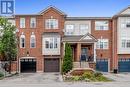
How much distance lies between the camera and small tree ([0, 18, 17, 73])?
47.4 m

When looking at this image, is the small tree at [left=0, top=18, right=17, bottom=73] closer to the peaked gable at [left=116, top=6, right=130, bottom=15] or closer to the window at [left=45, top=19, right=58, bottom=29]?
the window at [left=45, top=19, right=58, bottom=29]

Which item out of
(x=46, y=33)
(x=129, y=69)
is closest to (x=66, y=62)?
(x=46, y=33)

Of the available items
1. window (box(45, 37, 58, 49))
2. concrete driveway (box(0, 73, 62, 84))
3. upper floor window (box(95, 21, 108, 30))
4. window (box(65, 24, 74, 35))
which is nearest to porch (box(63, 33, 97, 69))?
window (box(65, 24, 74, 35))

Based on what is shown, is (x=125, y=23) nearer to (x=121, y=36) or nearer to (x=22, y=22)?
(x=121, y=36)

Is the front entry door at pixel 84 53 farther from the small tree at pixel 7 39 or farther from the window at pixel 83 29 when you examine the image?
the small tree at pixel 7 39

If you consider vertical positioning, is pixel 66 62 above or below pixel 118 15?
below

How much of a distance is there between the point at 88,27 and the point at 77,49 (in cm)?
567

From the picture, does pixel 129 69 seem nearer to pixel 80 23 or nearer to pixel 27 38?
pixel 80 23

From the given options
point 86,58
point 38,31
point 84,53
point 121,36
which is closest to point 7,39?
point 38,31

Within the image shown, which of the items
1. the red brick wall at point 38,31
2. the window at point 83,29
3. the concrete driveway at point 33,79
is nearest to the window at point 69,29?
the red brick wall at point 38,31

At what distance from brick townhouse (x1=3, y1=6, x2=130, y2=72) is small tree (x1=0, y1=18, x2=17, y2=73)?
5836 millimetres

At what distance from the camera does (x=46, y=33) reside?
5456 centimetres

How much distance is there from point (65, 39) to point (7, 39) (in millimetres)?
10230

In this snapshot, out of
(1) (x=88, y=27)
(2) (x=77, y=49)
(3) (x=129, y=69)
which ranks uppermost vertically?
(1) (x=88, y=27)
